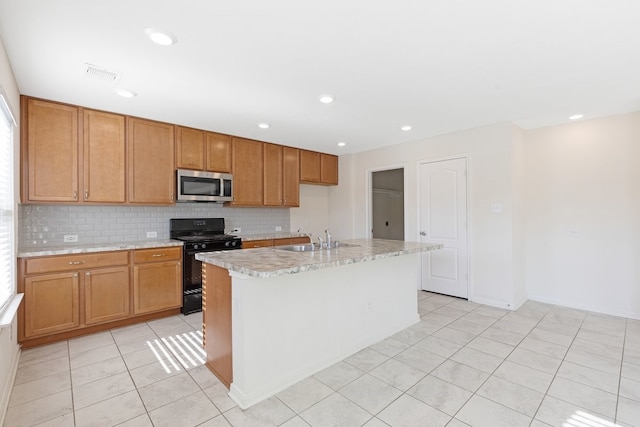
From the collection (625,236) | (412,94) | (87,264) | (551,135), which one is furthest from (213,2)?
(625,236)

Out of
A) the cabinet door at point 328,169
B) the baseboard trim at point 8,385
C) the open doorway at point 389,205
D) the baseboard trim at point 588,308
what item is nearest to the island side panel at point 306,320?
the baseboard trim at point 8,385

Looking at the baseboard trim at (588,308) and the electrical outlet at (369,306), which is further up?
the electrical outlet at (369,306)

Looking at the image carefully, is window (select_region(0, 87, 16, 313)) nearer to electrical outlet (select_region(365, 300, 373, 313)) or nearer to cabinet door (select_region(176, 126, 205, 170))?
cabinet door (select_region(176, 126, 205, 170))

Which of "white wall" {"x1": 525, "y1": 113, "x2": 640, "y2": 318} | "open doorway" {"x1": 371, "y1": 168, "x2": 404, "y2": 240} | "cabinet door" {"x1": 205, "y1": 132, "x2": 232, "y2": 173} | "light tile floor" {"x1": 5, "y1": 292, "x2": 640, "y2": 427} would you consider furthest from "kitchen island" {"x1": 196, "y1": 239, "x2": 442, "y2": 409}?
"open doorway" {"x1": 371, "y1": 168, "x2": 404, "y2": 240}

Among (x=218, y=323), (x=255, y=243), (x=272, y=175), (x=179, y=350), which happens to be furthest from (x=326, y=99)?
(x=179, y=350)

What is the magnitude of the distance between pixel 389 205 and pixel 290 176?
3.00 meters

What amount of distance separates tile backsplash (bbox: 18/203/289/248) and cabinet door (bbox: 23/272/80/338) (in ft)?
2.13

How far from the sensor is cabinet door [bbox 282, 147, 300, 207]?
5117 mm

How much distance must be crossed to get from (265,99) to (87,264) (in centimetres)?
244

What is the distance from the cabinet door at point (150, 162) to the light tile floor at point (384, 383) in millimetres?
1552

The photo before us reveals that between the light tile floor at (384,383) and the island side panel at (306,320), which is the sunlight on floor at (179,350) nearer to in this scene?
the light tile floor at (384,383)

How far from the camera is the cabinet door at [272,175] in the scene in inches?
192

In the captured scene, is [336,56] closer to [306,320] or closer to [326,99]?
[326,99]

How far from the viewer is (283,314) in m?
2.24
